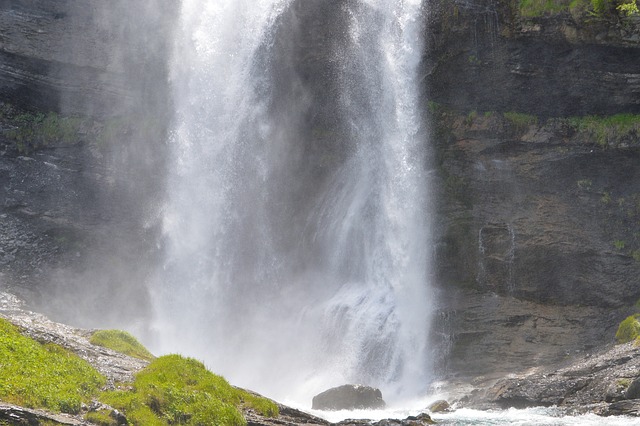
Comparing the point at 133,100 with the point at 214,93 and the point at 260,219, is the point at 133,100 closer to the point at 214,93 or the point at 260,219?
the point at 214,93

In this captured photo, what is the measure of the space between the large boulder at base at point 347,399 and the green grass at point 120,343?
611 centimetres

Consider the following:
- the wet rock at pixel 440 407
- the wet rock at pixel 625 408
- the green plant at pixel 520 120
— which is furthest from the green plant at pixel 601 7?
the wet rock at pixel 625 408

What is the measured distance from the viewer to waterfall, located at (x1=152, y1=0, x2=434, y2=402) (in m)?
29.8

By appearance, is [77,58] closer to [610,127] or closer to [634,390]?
[610,127]

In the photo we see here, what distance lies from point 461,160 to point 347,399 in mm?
14350

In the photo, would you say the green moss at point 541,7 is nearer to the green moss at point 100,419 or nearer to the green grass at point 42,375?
the green grass at point 42,375

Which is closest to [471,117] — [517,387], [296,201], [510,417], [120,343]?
[296,201]

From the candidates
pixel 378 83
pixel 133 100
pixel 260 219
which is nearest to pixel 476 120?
pixel 378 83

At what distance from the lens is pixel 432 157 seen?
109ft

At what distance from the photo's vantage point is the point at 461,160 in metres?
32.9

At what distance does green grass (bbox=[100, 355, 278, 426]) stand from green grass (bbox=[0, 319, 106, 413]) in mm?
667

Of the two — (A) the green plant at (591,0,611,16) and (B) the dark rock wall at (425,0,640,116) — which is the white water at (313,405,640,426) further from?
(A) the green plant at (591,0,611,16)

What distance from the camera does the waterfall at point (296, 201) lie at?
97.7ft

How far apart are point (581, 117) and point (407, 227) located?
9.01 m
